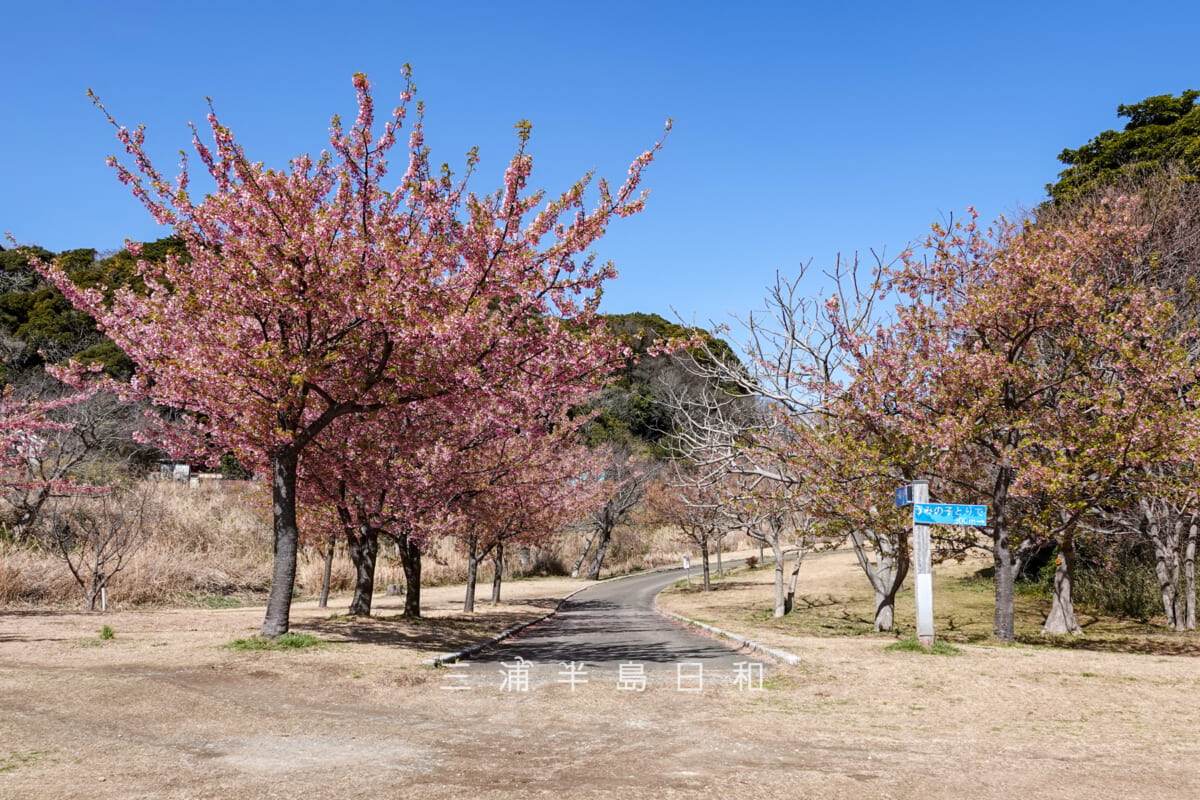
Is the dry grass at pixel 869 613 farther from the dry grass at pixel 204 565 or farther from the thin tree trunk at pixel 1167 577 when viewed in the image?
the dry grass at pixel 204 565

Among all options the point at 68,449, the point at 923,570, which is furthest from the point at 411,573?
the point at 68,449

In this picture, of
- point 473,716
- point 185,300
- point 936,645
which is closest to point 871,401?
point 936,645

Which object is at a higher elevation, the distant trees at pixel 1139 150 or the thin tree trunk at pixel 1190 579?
the distant trees at pixel 1139 150

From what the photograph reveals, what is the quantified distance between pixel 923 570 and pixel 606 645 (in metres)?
6.43

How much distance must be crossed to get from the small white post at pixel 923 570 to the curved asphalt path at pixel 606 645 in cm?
323

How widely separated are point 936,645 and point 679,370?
50.1 metres

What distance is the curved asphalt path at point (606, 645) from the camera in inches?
512

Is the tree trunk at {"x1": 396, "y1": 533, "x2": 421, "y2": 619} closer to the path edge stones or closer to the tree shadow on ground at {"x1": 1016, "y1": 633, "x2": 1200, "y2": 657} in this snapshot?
the path edge stones

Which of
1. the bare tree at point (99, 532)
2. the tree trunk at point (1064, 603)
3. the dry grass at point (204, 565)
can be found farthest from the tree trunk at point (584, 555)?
the tree trunk at point (1064, 603)

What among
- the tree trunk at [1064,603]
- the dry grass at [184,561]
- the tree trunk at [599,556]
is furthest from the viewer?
the tree trunk at [599,556]

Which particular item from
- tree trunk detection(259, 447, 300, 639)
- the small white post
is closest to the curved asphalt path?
the small white post

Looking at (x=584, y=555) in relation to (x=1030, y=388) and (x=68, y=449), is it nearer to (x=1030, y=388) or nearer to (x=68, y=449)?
(x=68, y=449)

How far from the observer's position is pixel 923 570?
13852 millimetres

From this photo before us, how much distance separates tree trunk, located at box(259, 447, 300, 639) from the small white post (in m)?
11.0
